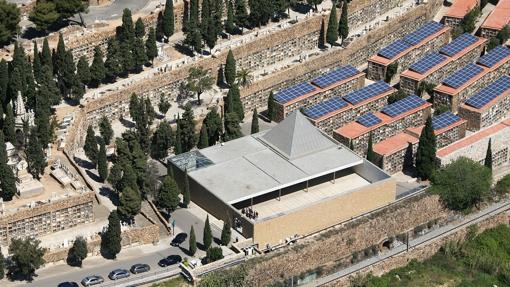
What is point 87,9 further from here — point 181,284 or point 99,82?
point 181,284

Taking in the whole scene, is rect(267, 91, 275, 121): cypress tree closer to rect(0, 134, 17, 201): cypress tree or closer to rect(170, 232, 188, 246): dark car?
rect(170, 232, 188, 246): dark car

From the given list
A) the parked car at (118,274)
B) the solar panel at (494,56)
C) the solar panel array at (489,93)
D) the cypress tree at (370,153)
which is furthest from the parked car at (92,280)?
the solar panel at (494,56)

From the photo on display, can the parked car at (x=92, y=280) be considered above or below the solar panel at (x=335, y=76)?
below

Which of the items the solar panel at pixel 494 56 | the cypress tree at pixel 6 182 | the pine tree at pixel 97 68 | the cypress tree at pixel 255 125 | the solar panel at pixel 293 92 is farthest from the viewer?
the solar panel at pixel 494 56

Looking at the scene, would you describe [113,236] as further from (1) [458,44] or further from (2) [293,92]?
(1) [458,44]

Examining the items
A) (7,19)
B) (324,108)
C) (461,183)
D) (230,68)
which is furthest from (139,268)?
(7,19)

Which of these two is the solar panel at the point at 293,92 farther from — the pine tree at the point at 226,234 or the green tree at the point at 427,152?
the pine tree at the point at 226,234

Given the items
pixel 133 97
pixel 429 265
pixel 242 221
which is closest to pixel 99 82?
pixel 133 97
